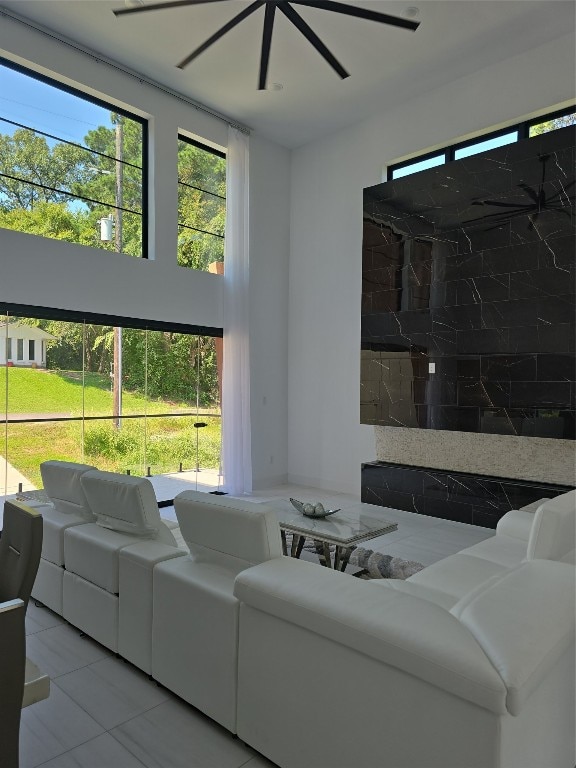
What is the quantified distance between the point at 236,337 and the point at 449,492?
→ 11.4ft

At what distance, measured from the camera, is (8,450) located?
5.63m

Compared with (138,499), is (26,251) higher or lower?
higher

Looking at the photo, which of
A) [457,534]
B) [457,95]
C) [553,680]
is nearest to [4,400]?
[457,534]

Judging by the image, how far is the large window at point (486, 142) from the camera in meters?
5.82

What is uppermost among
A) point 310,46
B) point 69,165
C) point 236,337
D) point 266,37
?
point 310,46

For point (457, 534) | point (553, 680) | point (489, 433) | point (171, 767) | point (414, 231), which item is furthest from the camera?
point (414, 231)

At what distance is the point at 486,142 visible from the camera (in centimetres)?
639

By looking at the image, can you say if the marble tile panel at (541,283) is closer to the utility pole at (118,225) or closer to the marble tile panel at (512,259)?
the marble tile panel at (512,259)

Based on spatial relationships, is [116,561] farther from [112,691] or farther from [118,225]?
[118,225]

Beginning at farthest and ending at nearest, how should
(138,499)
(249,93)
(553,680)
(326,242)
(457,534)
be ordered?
(326,242) < (249,93) < (457,534) < (138,499) < (553,680)

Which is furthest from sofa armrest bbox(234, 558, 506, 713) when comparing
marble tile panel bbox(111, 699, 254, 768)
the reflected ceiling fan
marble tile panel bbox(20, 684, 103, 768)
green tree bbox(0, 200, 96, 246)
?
green tree bbox(0, 200, 96, 246)

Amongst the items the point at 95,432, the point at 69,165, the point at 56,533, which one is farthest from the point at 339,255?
the point at 56,533

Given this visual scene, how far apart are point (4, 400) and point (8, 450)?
0.54 metres

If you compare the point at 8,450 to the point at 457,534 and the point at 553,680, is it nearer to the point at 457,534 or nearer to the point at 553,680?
the point at 457,534
